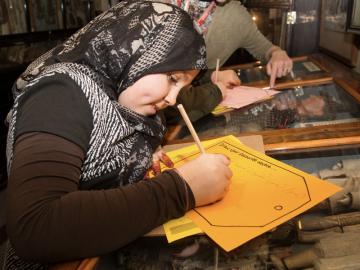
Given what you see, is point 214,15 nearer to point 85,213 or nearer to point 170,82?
point 170,82

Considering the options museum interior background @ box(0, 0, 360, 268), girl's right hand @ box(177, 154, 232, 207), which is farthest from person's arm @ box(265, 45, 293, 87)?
girl's right hand @ box(177, 154, 232, 207)

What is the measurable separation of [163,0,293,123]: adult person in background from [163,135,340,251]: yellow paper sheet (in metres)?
0.50

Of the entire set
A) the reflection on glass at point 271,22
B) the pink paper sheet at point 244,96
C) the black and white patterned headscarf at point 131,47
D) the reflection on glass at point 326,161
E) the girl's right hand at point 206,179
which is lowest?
the pink paper sheet at point 244,96

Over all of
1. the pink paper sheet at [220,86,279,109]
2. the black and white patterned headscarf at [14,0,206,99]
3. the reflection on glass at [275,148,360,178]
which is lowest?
the pink paper sheet at [220,86,279,109]

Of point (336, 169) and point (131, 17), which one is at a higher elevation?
point (131, 17)

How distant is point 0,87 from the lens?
8.20ft

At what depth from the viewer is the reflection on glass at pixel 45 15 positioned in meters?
2.77

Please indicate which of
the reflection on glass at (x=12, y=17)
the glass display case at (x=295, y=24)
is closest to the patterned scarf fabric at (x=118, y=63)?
the glass display case at (x=295, y=24)

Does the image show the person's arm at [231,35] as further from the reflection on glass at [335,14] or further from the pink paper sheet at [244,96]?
the pink paper sheet at [244,96]

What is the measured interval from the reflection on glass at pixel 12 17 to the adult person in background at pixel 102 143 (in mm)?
1960

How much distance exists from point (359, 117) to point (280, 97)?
42cm

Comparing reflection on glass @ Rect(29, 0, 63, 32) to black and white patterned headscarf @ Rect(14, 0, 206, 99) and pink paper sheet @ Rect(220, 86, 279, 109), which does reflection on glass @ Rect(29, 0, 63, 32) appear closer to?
pink paper sheet @ Rect(220, 86, 279, 109)

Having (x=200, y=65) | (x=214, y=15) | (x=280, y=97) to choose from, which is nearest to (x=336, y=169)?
(x=200, y=65)

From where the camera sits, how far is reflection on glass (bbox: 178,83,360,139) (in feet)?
3.37
